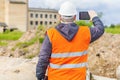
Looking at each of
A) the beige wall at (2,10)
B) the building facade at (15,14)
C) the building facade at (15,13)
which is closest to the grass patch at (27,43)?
the building facade at (15,14)

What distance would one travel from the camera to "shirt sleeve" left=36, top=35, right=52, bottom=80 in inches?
195

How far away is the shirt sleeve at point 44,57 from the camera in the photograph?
4961 mm

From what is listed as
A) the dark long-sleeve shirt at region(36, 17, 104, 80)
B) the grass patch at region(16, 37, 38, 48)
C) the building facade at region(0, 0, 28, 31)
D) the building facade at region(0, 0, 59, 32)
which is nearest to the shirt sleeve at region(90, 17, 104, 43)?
the dark long-sleeve shirt at region(36, 17, 104, 80)

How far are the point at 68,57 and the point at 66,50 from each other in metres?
0.08

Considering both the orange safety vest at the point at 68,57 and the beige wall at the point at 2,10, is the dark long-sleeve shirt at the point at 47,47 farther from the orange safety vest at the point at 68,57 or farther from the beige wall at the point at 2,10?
the beige wall at the point at 2,10

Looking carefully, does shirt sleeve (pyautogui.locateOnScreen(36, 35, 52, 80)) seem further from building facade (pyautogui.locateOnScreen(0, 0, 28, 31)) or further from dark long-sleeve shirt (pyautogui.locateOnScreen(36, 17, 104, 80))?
building facade (pyautogui.locateOnScreen(0, 0, 28, 31))

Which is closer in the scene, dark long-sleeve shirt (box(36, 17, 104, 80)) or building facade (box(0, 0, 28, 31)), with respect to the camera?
dark long-sleeve shirt (box(36, 17, 104, 80))

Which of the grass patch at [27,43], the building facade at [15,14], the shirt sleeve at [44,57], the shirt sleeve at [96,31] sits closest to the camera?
the shirt sleeve at [44,57]

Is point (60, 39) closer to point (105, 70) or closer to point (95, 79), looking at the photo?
point (95, 79)

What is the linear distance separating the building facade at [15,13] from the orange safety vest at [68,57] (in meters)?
78.6

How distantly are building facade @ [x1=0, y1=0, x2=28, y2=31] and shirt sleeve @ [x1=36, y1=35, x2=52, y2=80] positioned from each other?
78617 millimetres

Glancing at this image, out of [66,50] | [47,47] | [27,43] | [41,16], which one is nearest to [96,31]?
[66,50]

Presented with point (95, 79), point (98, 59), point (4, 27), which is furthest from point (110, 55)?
point (4, 27)

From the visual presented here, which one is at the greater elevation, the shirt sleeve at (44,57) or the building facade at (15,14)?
the shirt sleeve at (44,57)
